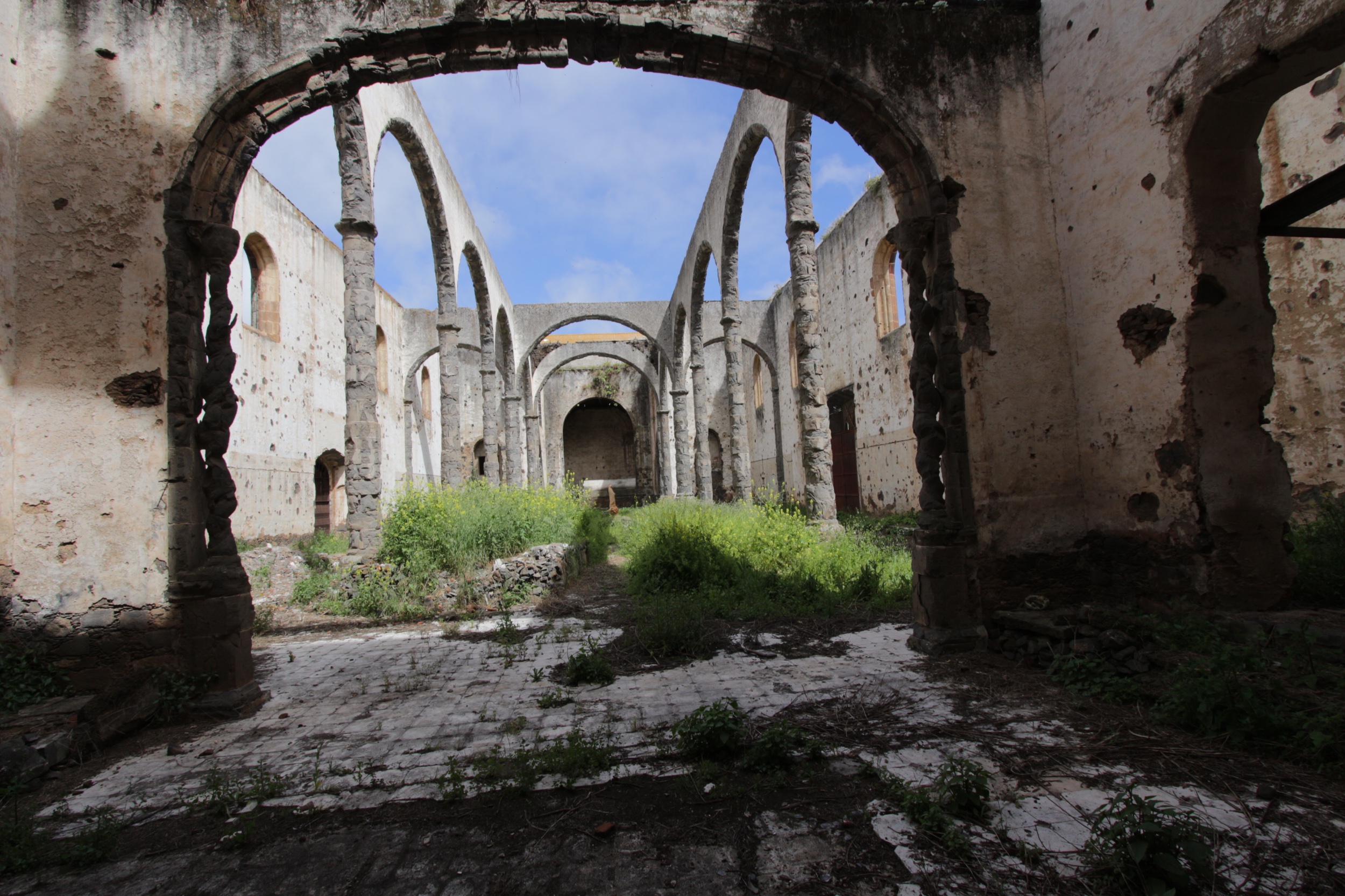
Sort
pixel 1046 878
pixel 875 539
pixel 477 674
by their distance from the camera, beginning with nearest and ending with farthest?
pixel 1046 878, pixel 477 674, pixel 875 539

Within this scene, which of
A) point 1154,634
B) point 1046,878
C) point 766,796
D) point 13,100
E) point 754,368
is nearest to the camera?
point 1046,878

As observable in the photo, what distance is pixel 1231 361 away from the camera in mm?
3885

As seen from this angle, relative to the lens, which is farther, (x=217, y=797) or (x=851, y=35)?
(x=851, y=35)

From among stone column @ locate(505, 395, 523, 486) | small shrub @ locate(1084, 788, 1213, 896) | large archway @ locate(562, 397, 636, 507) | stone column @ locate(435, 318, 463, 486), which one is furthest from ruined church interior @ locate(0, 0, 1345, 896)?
large archway @ locate(562, 397, 636, 507)

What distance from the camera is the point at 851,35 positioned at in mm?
4723

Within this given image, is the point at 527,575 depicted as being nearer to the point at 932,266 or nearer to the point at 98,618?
the point at 98,618

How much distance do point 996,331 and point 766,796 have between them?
3677 mm

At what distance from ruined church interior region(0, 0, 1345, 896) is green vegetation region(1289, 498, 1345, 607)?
34mm

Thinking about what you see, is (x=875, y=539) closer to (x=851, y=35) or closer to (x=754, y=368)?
(x=851, y=35)

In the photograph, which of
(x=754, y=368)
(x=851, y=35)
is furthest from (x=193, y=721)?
(x=754, y=368)

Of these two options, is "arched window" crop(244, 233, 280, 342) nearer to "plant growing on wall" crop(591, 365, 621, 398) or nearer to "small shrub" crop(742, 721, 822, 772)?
"small shrub" crop(742, 721, 822, 772)

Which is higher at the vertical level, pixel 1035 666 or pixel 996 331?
pixel 996 331

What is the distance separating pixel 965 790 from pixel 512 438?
60.2ft

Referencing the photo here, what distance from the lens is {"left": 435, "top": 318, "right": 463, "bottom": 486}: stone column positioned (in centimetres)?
1197
